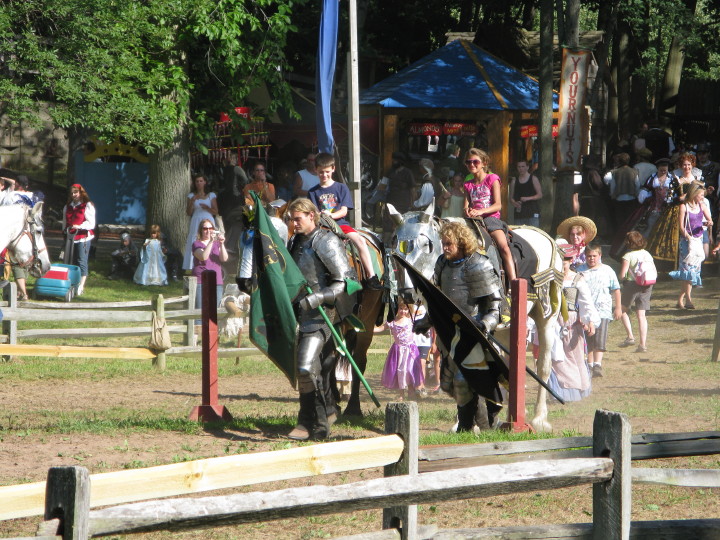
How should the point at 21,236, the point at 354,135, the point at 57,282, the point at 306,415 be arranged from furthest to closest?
the point at 57,282 → the point at 354,135 → the point at 21,236 → the point at 306,415

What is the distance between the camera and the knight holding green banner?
8547 mm

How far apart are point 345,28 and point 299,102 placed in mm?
2326

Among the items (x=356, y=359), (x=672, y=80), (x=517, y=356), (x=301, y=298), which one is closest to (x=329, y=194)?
(x=356, y=359)

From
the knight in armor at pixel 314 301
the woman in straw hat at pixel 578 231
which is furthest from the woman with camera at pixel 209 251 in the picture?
the knight in armor at pixel 314 301

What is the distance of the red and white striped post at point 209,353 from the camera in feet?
30.1

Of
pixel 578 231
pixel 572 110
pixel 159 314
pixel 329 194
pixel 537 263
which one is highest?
pixel 572 110

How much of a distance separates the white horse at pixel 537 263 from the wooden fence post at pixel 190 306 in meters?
4.88

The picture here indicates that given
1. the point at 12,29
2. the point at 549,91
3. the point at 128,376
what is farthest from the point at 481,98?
the point at 128,376

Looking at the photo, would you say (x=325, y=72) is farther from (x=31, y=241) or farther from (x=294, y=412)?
(x=294, y=412)

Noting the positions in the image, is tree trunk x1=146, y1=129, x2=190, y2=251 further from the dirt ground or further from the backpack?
the backpack

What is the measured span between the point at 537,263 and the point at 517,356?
147 cm

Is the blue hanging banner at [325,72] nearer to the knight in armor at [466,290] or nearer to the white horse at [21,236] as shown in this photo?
the white horse at [21,236]

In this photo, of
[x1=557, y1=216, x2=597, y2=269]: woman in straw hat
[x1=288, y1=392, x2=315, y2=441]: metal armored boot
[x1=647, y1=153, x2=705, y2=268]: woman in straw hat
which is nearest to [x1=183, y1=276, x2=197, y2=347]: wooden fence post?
[x1=557, y1=216, x2=597, y2=269]: woman in straw hat

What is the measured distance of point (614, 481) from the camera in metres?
4.77
